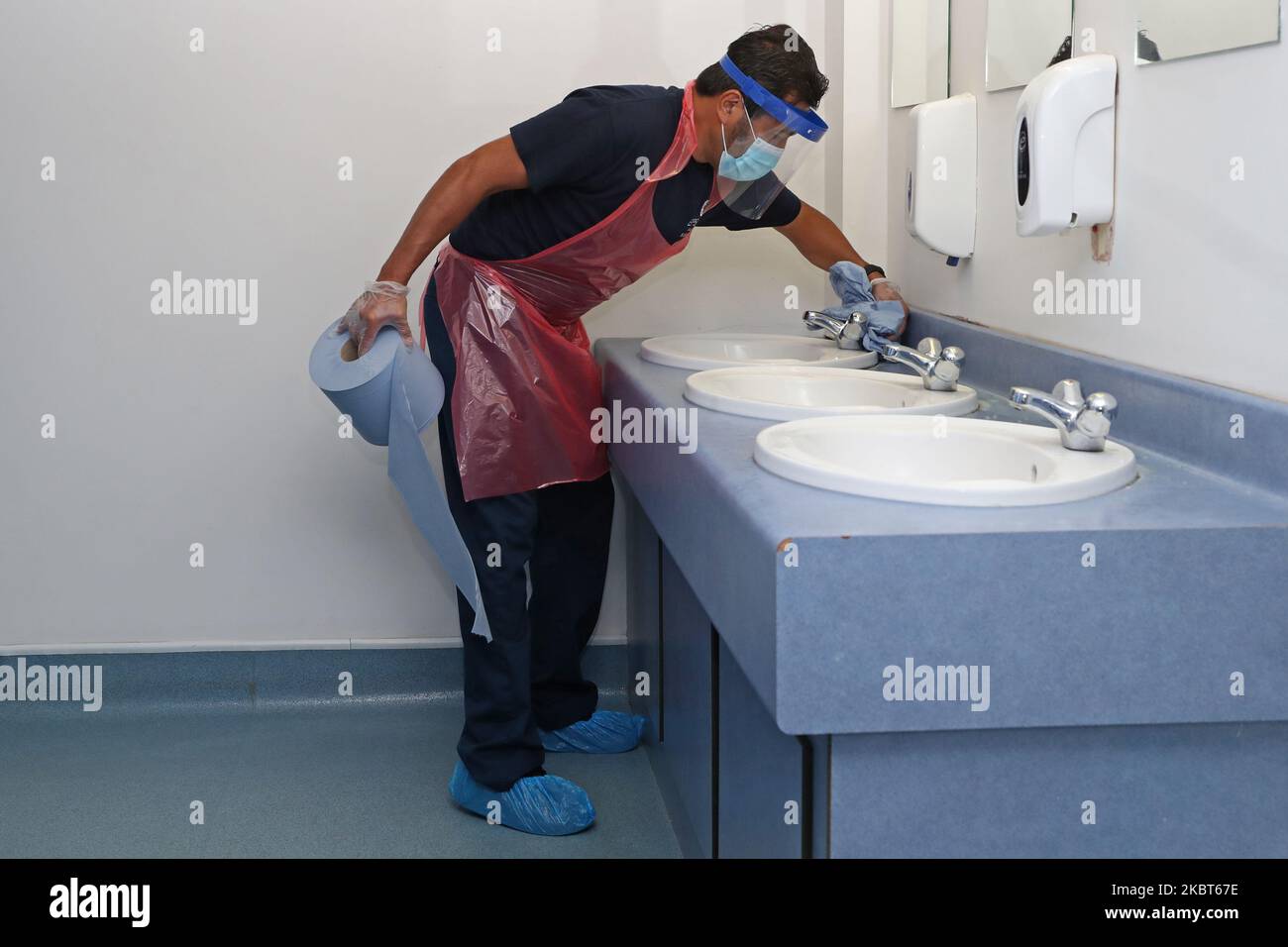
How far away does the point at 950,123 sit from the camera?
223 centimetres

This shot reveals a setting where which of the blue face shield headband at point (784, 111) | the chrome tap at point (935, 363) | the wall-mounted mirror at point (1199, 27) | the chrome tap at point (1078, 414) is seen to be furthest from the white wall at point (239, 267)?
the chrome tap at point (1078, 414)

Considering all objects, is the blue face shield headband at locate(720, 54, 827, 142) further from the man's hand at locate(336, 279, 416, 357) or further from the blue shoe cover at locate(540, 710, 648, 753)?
the blue shoe cover at locate(540, 710, 648, 753)

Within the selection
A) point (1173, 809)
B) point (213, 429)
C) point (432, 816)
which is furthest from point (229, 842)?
point (1173, 809)

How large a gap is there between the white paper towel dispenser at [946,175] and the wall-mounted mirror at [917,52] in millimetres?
155

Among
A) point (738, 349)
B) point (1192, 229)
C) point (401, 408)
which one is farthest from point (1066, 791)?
point (738, 349)

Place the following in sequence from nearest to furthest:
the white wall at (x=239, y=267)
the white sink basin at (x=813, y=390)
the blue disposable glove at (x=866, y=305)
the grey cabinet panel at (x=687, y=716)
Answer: the white sink basin at (x=813, y=390)
the grey cabinet panel at (x=687, y=716)
the blue disposable glove at (x=866, y=305)
the white wall at (x=239, y=267)

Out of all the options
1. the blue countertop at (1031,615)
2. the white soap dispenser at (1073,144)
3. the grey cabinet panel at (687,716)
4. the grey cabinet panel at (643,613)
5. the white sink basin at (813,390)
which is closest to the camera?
the blue countertop at (1031,615)

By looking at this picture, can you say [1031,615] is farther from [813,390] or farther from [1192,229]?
[813,390]

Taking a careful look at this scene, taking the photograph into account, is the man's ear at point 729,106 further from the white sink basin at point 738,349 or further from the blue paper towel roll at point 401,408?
the blue paper towel roll at point 401,408

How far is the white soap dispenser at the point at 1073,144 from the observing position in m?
1.65

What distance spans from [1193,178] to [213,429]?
2.15 metres

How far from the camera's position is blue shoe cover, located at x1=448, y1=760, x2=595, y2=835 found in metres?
2.31

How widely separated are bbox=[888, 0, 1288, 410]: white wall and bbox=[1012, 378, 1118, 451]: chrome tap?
0.15 meters
